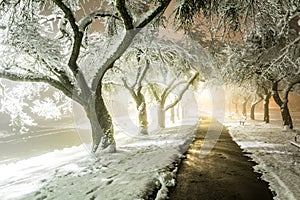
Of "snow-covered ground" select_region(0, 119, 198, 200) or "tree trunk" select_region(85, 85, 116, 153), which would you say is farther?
"tree trunk" select_region(85, 85, 116, 153)

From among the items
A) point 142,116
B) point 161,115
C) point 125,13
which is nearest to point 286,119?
point 161,115

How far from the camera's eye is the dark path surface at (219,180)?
276 inches

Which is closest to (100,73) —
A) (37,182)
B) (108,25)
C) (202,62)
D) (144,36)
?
(108,25)

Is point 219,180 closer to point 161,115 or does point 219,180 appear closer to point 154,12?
point 154,12

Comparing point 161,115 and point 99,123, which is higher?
point 99,123

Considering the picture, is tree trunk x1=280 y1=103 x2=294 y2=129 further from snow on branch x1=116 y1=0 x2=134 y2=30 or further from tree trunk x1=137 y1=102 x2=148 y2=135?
snow on branch x1=116 y1=0 x2=134 y2=30

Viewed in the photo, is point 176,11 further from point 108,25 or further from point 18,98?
point 18,98

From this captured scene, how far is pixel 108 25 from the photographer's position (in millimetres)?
13133

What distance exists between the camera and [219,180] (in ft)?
27.7

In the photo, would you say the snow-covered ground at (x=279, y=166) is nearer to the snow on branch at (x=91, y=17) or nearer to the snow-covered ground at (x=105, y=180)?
the snow-covered ground at (x=105, y=180)

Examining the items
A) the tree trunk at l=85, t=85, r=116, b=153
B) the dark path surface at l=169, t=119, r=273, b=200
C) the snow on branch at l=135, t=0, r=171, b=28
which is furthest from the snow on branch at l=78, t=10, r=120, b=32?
the dark path surface at l=169, t=119, r=273, b=200

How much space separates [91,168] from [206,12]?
6.80 m

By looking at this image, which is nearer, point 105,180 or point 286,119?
point 105,180

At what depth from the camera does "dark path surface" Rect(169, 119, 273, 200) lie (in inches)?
276
